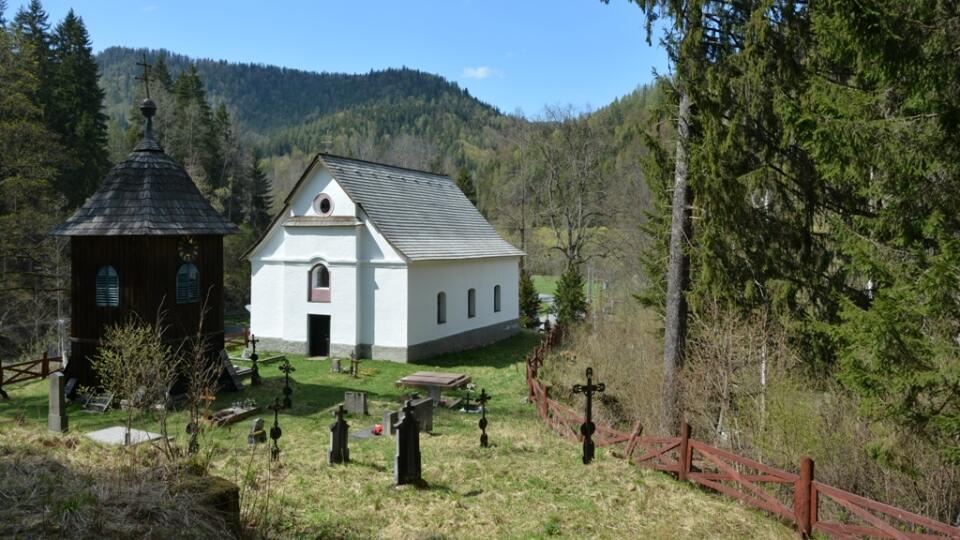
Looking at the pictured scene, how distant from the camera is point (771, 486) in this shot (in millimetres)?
10250

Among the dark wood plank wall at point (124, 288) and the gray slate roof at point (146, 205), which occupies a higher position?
the gray slate roof at point (146, 205)

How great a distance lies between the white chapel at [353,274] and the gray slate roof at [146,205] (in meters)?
6.59

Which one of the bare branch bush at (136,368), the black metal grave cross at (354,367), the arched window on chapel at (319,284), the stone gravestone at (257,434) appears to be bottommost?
the black metal grave cross at (354,367)

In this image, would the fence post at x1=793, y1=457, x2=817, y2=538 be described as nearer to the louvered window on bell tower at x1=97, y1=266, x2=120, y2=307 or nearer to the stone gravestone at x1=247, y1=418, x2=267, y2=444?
the stone gravestone at x1=247, y1=418, x2=267, y2=444

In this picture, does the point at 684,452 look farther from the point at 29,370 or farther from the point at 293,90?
the point at 293,90

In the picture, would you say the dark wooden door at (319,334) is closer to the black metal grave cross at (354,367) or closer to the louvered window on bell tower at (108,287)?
the black metal grave cross at (354,367)

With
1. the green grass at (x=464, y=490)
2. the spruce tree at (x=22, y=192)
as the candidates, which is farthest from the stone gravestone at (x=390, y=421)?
the spruce tree at (x=22, y=192)

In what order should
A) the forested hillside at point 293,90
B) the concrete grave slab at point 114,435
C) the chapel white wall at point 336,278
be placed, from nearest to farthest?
the concrete grave slab at point 114,435
the chapel white wall at point 336,278
the forested hillside at point 293,90

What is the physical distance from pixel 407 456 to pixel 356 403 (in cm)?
663

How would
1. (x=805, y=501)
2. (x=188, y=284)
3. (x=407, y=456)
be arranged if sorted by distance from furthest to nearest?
(x=188, y=284) → (x=407, y=456) → (x=805, y=501)

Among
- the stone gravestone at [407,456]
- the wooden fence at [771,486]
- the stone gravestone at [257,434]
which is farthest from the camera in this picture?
the stone gravestone at [257,434]

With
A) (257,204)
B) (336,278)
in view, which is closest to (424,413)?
(336,278)

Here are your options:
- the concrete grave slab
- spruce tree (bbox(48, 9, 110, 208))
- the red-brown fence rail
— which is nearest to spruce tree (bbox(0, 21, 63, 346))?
the red-brown fence rail

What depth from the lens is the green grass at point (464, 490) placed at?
804 cm
